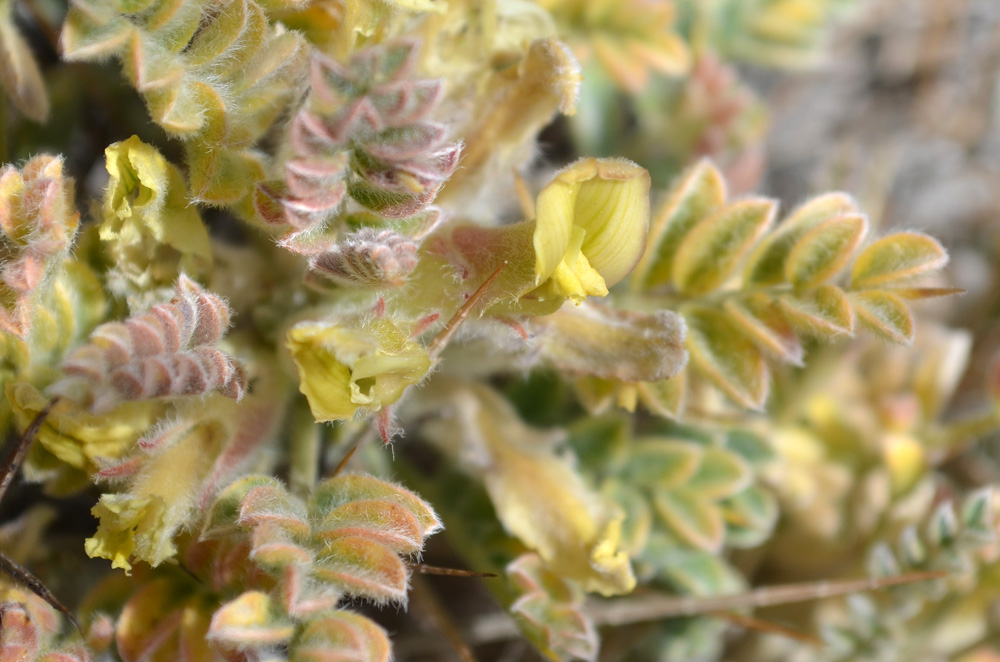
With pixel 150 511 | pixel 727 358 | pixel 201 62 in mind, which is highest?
pixel 201 62

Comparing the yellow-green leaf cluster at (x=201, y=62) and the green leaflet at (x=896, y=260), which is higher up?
the yellow-green leaf cluster at (x=201, y=62)

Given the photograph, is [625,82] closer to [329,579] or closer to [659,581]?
[659,581]

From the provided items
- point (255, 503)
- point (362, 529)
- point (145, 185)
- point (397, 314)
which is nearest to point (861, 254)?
point (397, 314)

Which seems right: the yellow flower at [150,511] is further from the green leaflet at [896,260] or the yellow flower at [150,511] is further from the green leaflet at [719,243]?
the green leaflet at [896,260]

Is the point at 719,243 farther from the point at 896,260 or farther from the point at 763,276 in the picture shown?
the point at 896,260

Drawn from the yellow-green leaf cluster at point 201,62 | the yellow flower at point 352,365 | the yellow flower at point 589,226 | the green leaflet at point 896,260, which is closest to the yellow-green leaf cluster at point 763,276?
the green leaflet at point 896,260

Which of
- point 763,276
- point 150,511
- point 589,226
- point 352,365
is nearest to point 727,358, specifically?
point 763,276
